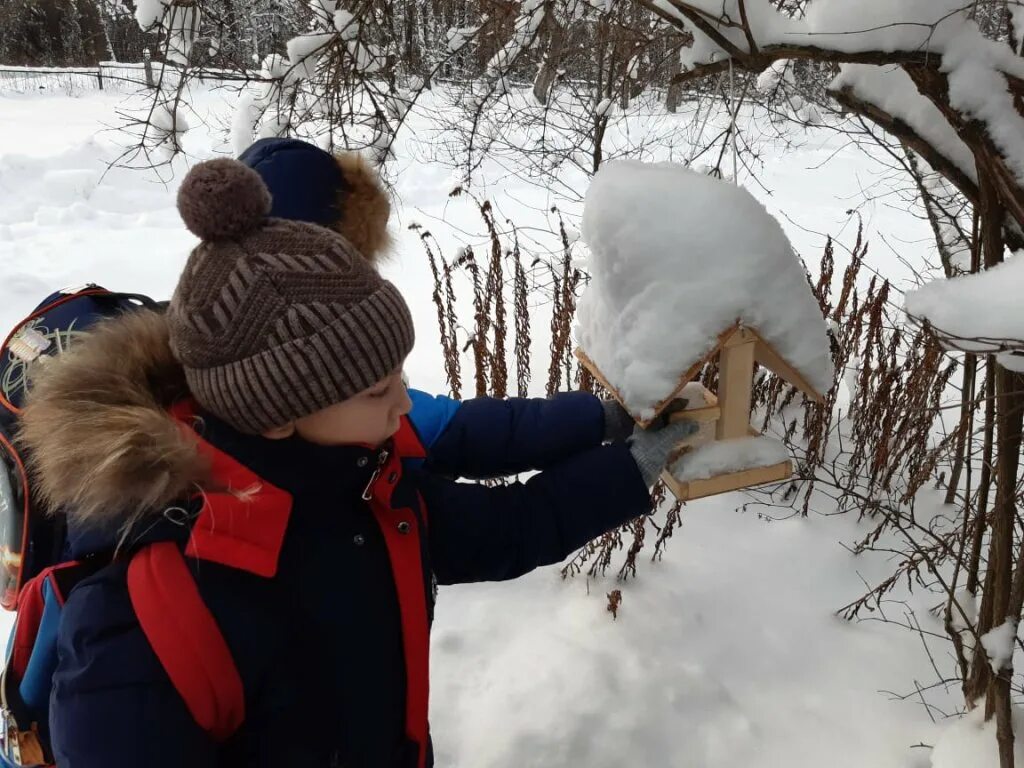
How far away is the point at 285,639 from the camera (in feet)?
3.22

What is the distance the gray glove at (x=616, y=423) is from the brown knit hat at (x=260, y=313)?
2.00 ft

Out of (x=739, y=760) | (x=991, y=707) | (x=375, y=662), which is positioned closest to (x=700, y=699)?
(x=739, y=760)

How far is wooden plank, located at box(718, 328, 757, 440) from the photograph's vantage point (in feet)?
4.13

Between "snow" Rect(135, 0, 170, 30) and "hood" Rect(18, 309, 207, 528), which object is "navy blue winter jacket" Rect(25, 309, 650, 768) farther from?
"snow" Rect(135, 0, 170, 30)

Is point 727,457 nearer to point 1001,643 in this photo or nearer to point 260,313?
point 1001,643

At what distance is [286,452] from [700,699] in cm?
156

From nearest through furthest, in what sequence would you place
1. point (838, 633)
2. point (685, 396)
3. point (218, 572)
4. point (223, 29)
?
point (218, 572)
point (685, 396)
point (838, 633)
point (223, 29)

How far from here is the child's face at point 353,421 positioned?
3.34 ft

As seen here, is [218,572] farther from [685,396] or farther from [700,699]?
[700,699]

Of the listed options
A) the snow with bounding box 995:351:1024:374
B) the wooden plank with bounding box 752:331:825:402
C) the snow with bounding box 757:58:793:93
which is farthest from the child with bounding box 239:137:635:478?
the snow with bounding box 757:58:793:93

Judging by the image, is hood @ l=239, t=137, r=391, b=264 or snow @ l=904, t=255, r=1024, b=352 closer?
snow @ l=904, t=255, r=1024, b=352

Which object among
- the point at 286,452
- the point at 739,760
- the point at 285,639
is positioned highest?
the point at 286,452

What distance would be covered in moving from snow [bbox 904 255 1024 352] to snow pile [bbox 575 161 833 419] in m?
0.23

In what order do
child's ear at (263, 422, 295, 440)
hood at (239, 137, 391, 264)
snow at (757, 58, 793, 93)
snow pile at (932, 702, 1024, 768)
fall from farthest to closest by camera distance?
snow at (757, 58, 793, 93)
hood at (239, 137, 391, 264)
snow pile at (932, 702, 1024, 768)
child's ear at (263, 422, 295, 440)
